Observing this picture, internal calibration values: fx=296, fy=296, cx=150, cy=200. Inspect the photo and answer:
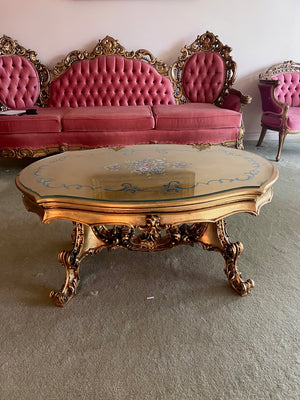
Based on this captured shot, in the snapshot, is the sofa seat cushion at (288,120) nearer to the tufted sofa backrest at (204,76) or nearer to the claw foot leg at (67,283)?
the tufted sofa backrest at (204,76)

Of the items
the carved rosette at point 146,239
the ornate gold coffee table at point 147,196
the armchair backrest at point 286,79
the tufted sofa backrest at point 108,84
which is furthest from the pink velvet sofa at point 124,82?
the carved rosette at point 146,239

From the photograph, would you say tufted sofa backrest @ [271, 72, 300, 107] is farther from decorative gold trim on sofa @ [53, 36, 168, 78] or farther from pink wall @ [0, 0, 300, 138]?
decorative gold trim on sofa @ [53, 36, 168, 78]

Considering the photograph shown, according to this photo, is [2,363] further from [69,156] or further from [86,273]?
[69,156]

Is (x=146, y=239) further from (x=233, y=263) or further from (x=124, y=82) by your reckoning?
(x=124, y=82)

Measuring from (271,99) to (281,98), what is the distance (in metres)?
0.47

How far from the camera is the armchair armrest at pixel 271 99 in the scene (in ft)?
9.41

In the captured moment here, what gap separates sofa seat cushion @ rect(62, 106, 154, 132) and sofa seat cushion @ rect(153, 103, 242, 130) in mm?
112

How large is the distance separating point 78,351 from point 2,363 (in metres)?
0.24

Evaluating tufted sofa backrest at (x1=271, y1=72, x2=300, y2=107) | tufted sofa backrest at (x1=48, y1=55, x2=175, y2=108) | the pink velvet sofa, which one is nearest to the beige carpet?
the pink velvet sofa

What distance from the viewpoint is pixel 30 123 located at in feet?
8.38

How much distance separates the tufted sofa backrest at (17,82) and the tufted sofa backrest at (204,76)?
1.60 meters

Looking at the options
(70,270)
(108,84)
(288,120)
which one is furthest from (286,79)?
(70,270)

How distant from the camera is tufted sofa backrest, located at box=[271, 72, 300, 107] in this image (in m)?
3.30

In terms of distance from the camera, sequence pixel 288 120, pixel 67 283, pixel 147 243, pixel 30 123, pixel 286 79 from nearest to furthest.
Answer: pixel 67 283 < pixel 147 243 < pixel 30 123 < pixel 288 120 < pixel 286 79
